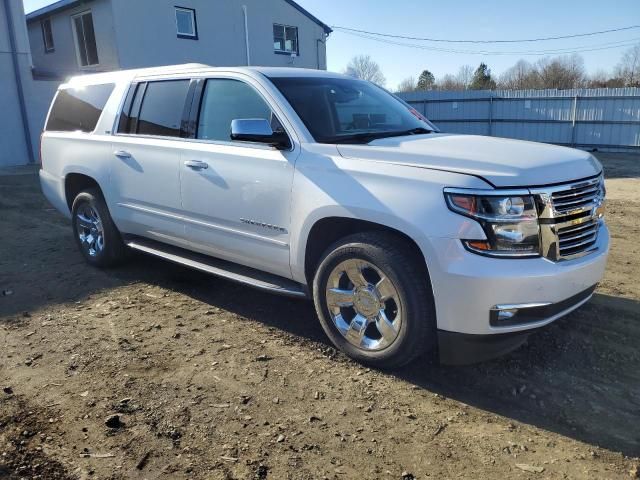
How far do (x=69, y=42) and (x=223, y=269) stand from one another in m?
19.7

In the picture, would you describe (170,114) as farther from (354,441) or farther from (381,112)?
(354,441)

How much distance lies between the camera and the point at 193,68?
4.91 meters

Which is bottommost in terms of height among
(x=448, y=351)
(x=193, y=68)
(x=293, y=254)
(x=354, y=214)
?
(x=448, y=351)

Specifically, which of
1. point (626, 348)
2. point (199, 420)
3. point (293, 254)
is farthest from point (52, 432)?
point (626, 348)

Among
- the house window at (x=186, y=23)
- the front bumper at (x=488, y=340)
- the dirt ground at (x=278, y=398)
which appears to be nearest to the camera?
the dirt ground at (x=278, y=398)

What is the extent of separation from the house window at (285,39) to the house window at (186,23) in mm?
3980

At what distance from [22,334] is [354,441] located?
2916mm

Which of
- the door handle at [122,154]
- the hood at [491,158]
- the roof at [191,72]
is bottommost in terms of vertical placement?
the door handle at [122,154]

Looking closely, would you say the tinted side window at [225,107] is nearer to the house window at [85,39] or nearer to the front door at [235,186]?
the front door at [235,186]

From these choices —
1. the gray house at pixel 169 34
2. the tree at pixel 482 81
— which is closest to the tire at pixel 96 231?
the gray house at pixel 169 34

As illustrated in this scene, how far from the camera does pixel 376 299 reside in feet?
11.5

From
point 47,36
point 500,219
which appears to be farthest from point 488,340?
point 47,36

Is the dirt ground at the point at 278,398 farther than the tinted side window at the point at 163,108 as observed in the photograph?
No

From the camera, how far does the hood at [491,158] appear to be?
307 cm
